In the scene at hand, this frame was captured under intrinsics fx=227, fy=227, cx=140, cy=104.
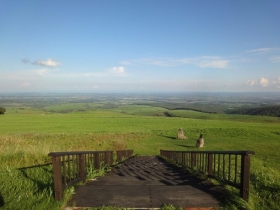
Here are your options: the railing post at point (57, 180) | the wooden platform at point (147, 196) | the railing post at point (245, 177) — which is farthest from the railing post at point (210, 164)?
the railing post at point (57, 180)

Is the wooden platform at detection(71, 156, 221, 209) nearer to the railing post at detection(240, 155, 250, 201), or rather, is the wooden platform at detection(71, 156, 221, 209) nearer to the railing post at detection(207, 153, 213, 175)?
the railing post at detection(240, 155, 250, 201)

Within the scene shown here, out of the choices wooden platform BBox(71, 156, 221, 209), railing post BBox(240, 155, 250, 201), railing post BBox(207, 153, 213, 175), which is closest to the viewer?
wooden platform BBox(71, 156, 221, 209)

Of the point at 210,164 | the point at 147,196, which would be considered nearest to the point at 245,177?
the point at 210,164

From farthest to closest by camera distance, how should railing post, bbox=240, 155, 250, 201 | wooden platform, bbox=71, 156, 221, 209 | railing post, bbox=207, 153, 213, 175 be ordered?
railing post, bbox=207, 153, 213, 175 < railing post, bbox=240, 155, 250, 201 < wooden platform, bbox=71, 156, 221, 209

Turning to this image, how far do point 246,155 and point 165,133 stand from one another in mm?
24843

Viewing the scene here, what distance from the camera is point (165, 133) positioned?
28.6m

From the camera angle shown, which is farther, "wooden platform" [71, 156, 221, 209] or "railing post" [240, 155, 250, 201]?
"railing post" [240, 155, 250, 201]

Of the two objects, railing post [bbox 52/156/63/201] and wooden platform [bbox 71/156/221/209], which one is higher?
railing post [bbox 52/156/63/201]

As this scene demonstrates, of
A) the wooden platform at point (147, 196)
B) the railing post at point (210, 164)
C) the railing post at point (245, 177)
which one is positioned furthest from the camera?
the railing post at point (210, 164)

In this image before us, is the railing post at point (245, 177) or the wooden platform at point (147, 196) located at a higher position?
the railing post at point (245, 177)

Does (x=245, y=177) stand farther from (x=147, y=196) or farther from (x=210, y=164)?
(x=147, y=196)

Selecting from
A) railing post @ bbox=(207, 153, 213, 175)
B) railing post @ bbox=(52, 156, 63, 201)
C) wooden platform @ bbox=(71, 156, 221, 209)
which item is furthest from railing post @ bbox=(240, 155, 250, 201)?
railing post @ bbox=(52, 156, 63, 201)

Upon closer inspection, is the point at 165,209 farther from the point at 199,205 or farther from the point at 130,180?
the point at 130,180

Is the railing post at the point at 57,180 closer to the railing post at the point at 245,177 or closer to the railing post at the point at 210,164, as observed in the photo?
the railing post at the point at 245,177
